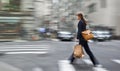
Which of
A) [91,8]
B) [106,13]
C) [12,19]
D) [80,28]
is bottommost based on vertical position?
[106,13]

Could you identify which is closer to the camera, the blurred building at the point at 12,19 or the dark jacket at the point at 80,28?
the dark jacket at the point at 80,28

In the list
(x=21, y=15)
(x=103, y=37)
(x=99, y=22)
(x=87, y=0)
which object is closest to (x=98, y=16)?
(x=99, y=22)

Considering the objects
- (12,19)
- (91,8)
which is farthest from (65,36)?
(91,8)

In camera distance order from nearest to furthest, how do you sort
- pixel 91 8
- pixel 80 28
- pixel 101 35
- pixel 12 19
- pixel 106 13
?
pixel 80 28 → pixel 12 19 → pixel 101 35 → pixel 106 13 → pixel 91 8

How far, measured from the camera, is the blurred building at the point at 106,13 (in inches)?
2233

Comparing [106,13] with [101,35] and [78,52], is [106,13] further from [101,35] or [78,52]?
[78,52]

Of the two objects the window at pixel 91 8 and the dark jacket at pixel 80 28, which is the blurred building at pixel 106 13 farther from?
the dark jacket at pixel 80 28

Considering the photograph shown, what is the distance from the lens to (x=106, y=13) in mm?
58688

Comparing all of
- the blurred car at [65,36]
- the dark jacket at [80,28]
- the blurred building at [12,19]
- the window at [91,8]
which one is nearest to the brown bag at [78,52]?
the dark jacket at [80,28]

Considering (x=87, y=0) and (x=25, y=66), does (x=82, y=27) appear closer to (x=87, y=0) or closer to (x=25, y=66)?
(x=25, y=66)

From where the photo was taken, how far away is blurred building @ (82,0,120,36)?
186ft

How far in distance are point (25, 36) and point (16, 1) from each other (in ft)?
12.0

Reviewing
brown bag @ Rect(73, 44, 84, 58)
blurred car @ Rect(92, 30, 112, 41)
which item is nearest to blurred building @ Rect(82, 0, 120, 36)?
blurred car @ Rect(92, 30, 112, 41)

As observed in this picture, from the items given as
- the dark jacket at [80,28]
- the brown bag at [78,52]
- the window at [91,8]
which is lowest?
the window at [91,8]
